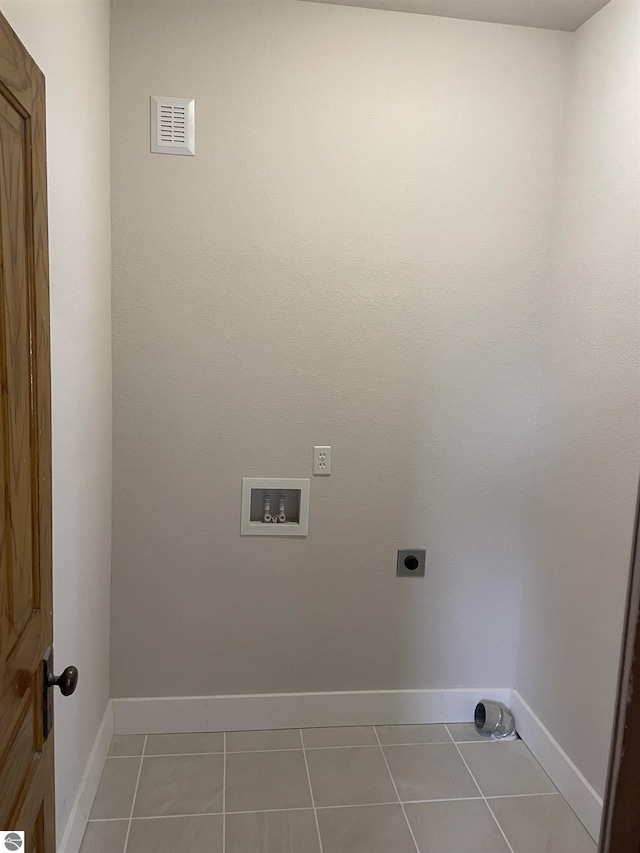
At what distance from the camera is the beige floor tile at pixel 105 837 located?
1.84 m

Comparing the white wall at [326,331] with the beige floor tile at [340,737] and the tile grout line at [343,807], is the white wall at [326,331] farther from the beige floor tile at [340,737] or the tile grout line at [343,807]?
the tile grout line at [343,807]

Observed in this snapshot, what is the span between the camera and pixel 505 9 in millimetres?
2094

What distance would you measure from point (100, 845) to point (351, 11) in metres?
2.73

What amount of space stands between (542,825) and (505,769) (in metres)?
0.26

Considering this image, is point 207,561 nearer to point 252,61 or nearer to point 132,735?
point 132,735

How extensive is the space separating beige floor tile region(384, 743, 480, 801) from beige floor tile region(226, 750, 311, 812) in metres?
0.34

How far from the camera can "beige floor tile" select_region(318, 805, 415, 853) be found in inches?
74.8

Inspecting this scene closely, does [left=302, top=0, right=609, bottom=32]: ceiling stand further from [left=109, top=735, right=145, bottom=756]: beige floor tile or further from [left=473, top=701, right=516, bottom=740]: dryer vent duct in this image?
[left=109, top=735, right=145, bottom=756]: beige floor tile

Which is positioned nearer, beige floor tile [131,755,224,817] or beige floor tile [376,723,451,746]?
beige floor tile [131,755,224,817]

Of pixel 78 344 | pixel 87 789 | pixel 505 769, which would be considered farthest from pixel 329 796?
pixel 78 344

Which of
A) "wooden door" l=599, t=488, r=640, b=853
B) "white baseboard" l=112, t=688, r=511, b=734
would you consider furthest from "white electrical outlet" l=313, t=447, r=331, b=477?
"wooden door" l=599, t=488, r=640, b=853

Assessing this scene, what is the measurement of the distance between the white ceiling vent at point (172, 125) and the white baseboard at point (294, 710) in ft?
6.47

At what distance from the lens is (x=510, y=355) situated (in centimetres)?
238

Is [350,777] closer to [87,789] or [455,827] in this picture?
[455,827]
